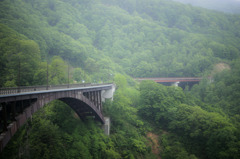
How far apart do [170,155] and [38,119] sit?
22.4 metres

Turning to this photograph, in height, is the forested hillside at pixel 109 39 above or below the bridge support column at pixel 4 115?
above

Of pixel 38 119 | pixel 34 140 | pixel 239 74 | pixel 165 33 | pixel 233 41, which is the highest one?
pixel 165 33

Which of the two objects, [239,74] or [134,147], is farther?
[239,74]

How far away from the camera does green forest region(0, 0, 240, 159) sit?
27.3 metres

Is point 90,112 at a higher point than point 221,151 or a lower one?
higher

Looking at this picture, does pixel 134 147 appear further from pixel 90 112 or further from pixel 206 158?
pixel 206 158

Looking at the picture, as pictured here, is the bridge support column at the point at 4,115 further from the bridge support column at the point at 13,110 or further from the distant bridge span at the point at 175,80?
the distant bridge span at the point at 175,80

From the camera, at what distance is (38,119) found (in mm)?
23719

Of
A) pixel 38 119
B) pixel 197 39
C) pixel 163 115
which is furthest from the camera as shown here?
pixel 197 39

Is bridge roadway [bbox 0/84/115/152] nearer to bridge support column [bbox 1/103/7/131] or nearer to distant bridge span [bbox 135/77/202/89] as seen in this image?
bridge support column [bbox 1/103/7/131]

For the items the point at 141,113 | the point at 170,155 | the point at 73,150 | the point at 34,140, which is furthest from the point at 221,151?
the point at 34,140

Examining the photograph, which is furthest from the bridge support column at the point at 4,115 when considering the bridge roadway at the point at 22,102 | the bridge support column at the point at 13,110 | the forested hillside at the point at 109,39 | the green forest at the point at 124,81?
the forested hillside at the point at 109,39

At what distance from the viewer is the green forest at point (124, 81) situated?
27.3 metres

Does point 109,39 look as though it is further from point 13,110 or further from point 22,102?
point 13,110
